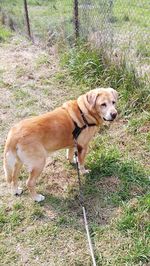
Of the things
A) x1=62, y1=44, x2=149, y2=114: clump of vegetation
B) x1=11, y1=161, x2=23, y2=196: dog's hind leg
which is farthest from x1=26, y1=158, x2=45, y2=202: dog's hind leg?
x1=62, y1=44, x2=149, y2=114: clump of vegetation

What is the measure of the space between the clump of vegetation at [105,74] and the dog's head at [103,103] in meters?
1.30

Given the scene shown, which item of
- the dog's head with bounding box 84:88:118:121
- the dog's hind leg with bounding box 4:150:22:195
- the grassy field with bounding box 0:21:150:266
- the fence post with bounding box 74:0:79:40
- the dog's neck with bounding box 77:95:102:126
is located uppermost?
the fence post with bounding box 74:0:79:40

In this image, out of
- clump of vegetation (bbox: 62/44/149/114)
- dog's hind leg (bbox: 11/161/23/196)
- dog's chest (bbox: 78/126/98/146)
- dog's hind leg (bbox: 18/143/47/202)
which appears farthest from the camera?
clump of vegetation (bbox: 62/44/149/114)

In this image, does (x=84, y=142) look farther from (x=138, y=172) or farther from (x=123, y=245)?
(x=123, y=245)

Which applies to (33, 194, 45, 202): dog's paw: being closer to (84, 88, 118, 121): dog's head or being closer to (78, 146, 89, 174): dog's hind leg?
(78, 146, 89, 174): dog's hind leg

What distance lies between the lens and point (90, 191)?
4043mm

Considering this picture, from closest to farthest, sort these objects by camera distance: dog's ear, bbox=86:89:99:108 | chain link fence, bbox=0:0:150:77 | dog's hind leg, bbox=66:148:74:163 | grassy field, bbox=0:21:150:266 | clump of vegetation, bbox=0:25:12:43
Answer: grassy field, bbox=0:21:150:266 → dog's ear, bbox=86:89:99:108 → dog's hind leg, bbox=66:148:74:163 → chain link fence, bbox=0:0:150:77 → clump of vegetation, bbox=0:25:12:43

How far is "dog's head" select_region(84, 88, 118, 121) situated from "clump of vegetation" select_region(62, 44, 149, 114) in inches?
51.3

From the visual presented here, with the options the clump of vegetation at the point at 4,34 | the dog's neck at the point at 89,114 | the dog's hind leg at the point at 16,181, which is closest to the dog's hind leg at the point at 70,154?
the dog's neck at the point at 89,114

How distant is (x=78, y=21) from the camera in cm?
677

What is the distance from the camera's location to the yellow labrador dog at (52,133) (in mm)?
3666

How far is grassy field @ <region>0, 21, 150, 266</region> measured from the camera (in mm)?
3385

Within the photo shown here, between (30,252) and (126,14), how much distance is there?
5764 millimetres

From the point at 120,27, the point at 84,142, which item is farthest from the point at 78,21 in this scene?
the point at 84,142
